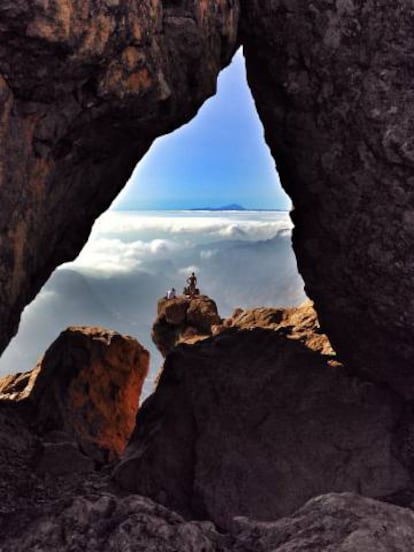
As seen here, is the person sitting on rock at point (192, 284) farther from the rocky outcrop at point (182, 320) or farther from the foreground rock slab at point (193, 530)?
the foreground rock slab at point (193, 530)

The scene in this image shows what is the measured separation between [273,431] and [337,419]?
4.81ft

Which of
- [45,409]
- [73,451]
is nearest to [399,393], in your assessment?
[73,451]

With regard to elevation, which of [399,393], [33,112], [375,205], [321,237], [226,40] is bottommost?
[399,393]

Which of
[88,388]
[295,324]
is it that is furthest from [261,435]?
[88,388]

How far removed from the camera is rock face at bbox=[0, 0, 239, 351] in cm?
646

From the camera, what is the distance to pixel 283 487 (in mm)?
10938

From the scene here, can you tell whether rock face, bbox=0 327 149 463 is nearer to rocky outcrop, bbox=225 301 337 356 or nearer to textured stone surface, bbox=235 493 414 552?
rocky outcrop, bbox=225 301 337 356

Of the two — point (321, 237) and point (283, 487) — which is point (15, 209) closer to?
point (321, 237)

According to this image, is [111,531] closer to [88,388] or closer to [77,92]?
[77,92]

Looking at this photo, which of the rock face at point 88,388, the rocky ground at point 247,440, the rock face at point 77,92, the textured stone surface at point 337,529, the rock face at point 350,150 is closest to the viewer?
the textured stone surface at point 337,529

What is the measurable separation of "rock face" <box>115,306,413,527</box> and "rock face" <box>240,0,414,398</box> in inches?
41.0

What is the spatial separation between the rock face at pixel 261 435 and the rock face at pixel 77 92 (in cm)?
487

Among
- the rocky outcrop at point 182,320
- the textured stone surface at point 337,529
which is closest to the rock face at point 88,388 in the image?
the rocky outcrop at point 182,320

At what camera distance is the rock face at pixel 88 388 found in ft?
57.3
